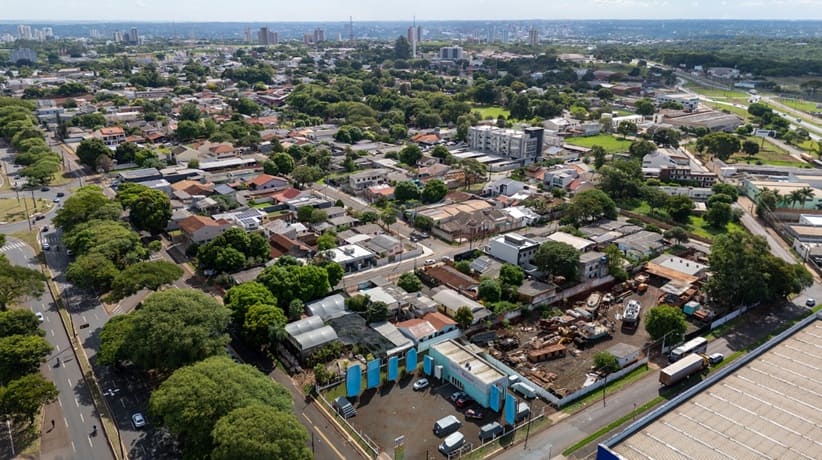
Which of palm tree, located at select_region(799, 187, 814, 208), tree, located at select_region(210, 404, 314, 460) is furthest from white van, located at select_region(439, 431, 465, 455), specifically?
palm tree, located at select_region(799, 187, 814, 208)

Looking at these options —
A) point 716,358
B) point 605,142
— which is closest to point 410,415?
point 716,358

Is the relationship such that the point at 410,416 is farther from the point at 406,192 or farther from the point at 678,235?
the point at 406,192

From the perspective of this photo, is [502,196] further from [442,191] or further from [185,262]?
[185,262]

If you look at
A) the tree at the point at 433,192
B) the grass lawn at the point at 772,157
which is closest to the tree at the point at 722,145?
the grass lawn at the point at 772,157

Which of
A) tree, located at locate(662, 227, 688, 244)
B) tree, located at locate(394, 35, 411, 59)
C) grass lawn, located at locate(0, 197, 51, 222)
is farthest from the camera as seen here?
tree, located at locate(394, 35, 411, 59)

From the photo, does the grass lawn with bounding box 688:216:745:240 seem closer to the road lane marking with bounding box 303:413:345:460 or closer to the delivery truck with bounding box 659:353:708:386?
the delivery truck with bounding box 659:353:708:386
